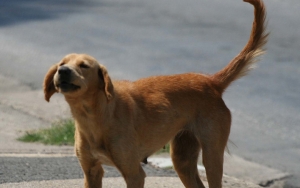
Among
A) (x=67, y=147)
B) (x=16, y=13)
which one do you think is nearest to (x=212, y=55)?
(x=67, y=147)

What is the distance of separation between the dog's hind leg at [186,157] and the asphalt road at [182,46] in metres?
2.25

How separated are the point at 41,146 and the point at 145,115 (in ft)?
11.0

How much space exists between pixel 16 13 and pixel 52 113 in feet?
18.6

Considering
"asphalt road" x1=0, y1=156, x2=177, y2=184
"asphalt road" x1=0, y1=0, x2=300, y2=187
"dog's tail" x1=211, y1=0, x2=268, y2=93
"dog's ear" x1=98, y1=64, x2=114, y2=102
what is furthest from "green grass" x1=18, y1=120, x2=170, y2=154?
"dog's ear" x1=98, y1=64, x2=114, y2=102

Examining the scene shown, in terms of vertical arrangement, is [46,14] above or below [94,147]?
below

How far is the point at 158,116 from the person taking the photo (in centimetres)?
631

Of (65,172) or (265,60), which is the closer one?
(65,172)

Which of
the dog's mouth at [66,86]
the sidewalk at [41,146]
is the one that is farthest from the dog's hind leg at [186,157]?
the dog's mouth at [66,86]

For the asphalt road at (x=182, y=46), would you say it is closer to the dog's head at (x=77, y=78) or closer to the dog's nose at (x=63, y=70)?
the dog's head at (x=77, y=78)

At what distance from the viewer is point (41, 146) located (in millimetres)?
9289

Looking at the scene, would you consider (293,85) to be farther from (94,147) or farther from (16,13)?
(16,13)

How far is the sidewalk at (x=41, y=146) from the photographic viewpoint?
752 centimetres

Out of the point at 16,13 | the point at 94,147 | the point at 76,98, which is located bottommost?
the point at 16,13

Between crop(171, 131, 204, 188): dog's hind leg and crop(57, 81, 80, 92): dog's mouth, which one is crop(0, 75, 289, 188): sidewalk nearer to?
crop(171, 131, 204, 188): dog's hind leg
